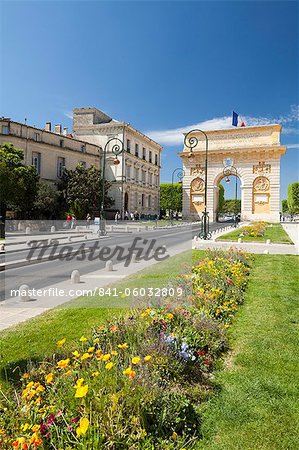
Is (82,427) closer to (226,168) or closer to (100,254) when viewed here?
(100,254)

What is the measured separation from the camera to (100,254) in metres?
15.8

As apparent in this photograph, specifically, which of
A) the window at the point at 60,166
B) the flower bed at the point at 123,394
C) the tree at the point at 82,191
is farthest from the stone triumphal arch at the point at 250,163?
the flower bed at the point at 123,394

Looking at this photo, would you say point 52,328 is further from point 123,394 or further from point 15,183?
point 15,183

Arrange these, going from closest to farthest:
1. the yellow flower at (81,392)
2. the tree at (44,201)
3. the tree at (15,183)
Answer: the yellow flower at (81,392) < the tree at (15,183) < the tree at (44,201)

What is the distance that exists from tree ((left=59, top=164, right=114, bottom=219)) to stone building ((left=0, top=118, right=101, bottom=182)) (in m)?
3.03

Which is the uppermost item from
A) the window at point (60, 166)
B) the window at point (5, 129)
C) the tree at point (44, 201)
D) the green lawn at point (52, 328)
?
the window at point (5, 129)

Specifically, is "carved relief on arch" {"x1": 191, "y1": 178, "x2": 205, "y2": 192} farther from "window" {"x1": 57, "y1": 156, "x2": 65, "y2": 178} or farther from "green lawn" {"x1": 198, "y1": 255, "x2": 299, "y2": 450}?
"green lawn" {"x1": 198, "y1": 255, "x2": 299, "y2": 450}

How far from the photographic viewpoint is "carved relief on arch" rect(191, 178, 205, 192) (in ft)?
167

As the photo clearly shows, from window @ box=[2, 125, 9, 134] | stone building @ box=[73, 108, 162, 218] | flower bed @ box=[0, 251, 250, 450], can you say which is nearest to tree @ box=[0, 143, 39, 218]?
window @ box=[2, 125, 9, 134]

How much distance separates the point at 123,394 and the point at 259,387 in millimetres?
1685

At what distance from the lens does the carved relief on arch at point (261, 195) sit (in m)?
46.6

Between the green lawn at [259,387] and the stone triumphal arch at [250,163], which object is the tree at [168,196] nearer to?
the stone triumphal arch at [250,163]

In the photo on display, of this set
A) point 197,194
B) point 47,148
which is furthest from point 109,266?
point 197,194

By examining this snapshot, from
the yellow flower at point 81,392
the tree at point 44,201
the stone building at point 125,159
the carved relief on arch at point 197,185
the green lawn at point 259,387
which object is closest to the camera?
the yellow flower at point 81,392
